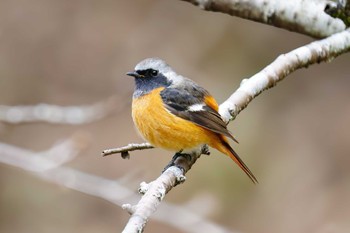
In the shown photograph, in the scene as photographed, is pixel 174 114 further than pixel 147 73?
No

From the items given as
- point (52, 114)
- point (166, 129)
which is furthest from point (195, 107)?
point (52, 114)

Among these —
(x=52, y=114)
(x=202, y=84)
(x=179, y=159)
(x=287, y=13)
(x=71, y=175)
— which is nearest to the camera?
(x=179, y=159)

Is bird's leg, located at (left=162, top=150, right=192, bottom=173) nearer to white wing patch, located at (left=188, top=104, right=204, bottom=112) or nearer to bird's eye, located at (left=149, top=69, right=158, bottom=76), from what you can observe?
white wing patch, located at (left=188, top=104, right=204, bottom=112)

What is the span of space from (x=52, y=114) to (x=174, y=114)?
4.66 feet

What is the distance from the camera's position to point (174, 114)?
13.7 feet

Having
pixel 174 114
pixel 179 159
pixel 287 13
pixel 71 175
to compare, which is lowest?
pixel 179 159

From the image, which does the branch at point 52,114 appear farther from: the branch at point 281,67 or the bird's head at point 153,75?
the branch at point 281,67

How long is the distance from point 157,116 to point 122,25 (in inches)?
208

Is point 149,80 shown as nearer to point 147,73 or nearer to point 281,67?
point 147,73

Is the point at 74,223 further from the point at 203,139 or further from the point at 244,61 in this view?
the point at 203,139

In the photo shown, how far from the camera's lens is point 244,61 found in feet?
29.6

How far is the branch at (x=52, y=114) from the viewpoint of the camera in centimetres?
495

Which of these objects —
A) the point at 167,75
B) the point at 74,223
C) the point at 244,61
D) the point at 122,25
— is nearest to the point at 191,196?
the point at 74,223

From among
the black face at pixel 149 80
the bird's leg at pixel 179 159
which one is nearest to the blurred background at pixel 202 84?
the black face at pixel 149 80
